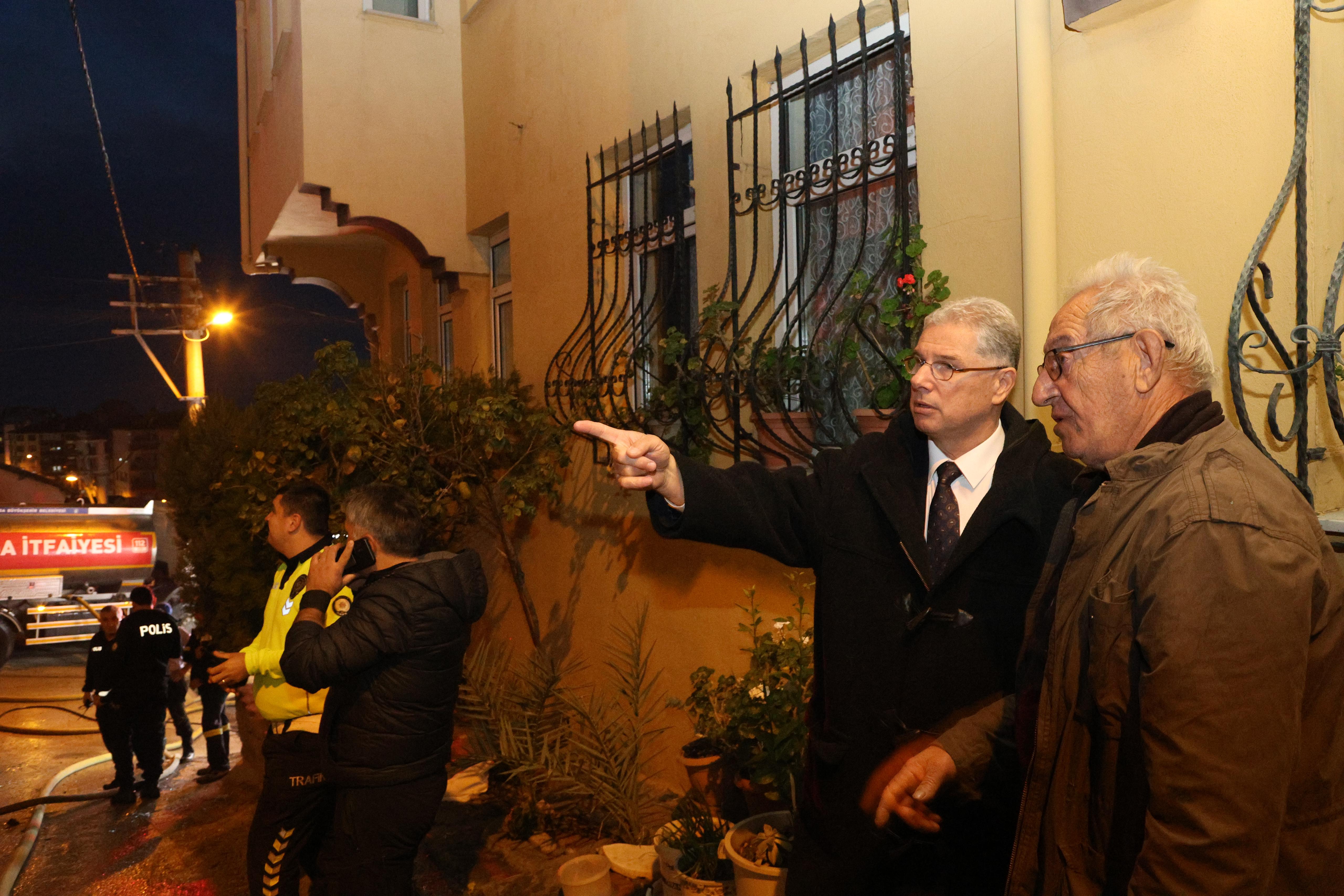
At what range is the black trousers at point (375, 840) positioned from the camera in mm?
3119

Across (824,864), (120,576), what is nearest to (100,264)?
(120,576)

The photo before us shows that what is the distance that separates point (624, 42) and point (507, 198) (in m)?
1.75

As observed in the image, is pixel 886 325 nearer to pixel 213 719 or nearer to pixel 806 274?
pixel 806 274

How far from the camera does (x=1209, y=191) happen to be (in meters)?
2.53

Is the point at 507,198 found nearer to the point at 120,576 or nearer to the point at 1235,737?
the point at 1235,737

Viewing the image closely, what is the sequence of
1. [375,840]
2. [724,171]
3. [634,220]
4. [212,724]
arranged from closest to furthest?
1. [375,840]
2. [724,171]
3. [634,220]
4. [212,724]

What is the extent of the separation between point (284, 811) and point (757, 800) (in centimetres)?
188

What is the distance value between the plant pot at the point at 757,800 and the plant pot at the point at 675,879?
0.31 meters

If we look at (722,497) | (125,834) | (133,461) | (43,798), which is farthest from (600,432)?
(133,461)

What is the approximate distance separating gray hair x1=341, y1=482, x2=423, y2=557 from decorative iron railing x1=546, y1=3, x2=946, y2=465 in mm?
1382

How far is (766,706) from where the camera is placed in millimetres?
3514

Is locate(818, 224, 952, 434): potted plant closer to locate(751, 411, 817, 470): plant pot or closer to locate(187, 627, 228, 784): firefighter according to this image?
locate(751, 411, 817, 470): plant pot

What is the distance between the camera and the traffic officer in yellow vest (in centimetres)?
341

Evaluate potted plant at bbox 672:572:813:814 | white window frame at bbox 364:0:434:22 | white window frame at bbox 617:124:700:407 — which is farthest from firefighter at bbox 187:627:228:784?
white window frame at bbox 364:0:434:22
